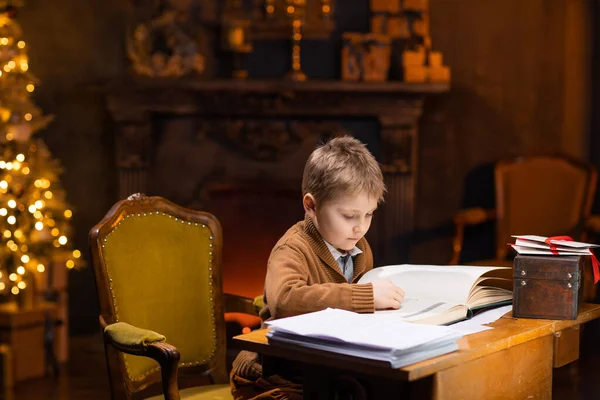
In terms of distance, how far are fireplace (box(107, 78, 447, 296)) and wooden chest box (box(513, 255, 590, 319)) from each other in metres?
3.16

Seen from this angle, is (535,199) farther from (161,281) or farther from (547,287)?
(547,287)

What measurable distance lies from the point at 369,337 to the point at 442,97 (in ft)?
12.9

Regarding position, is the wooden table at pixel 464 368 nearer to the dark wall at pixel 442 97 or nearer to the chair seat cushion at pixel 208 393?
the chair seat cushion at pixel 208 393

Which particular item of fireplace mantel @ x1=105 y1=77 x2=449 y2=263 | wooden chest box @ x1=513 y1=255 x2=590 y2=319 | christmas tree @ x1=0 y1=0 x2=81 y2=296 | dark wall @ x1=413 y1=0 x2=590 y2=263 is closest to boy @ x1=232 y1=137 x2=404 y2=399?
wooden chest box @ x1=513 y1=255 x2=590 y2=319

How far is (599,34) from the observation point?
5238 mm

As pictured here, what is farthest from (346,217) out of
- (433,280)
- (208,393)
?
(208,393)

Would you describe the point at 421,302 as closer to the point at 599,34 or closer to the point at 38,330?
the point at 38,330

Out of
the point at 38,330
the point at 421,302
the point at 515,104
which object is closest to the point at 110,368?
the point at 421,302

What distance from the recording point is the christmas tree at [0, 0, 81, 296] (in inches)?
181

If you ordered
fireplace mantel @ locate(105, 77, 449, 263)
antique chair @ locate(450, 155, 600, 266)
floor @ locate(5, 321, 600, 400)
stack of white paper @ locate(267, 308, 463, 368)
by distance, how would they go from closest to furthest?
stack of white paper @ locate(267, 308, 463, 368) → floor @ locate(5, 321, 600, 400) → antique chair @ locate(450, 155, 600, 266) → fireplace mantel @ locate(105, 77, 449, 263)

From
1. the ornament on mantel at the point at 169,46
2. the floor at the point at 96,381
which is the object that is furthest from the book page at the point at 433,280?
the ornament on mantel at the point at 169,46

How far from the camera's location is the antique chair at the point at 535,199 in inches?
194

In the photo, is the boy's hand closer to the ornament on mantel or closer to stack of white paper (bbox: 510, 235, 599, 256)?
stack of white paper (bbox: 510, 235, 599, 256)

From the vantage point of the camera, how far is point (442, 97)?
5305mm
